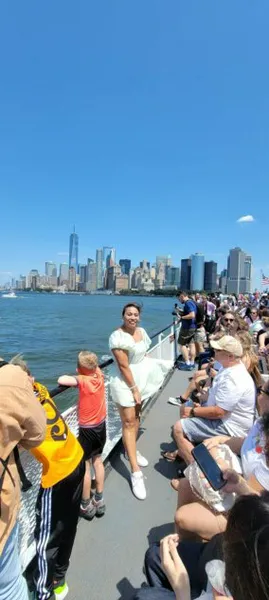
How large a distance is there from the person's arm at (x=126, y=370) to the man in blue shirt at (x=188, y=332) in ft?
13.1

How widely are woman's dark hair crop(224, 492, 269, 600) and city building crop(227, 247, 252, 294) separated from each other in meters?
72.4

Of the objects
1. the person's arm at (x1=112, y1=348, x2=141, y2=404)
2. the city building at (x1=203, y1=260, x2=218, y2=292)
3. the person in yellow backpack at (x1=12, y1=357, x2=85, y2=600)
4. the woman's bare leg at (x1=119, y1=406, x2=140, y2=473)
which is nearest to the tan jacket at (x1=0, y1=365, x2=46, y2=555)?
the person in yellow backpack at (x1=12, y1=357, x2=85, y2=600)

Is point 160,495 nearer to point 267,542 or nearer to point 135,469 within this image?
point 135,469

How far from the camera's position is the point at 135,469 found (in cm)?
263

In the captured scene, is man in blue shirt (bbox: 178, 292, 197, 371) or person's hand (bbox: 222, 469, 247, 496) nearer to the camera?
person's hand (bbox: 222, 469, 247, 496)

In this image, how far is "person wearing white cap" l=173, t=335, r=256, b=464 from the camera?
253 centimetres

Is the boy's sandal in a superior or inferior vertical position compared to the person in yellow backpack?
inferior

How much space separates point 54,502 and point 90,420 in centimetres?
74

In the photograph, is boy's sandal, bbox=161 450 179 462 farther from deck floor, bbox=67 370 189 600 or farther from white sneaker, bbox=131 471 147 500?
white sneaker, bbox=131 471 147 500

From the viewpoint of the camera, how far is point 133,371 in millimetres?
2846

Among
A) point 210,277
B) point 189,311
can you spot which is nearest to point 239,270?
point 210,277

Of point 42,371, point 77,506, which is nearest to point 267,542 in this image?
point 77,506

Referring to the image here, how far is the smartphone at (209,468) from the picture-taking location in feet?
5.21

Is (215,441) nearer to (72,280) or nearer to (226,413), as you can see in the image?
(226,413)
